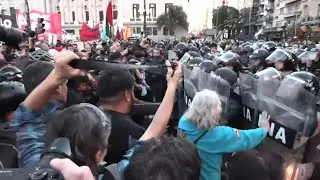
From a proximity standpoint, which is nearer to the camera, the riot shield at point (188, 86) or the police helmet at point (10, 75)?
the police helmet at point (10, 75)

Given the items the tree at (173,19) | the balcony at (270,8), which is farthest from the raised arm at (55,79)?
the tree at (173,19)

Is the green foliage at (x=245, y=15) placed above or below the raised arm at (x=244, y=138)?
above

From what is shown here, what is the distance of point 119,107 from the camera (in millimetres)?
2719

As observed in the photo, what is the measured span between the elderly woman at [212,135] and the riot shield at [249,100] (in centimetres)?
51

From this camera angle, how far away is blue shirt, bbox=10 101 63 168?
7.22ft

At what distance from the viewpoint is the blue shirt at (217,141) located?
282 cm

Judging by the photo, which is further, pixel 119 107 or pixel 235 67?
pixel 235 67

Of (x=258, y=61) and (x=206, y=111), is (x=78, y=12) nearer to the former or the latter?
(x=258, y=61)

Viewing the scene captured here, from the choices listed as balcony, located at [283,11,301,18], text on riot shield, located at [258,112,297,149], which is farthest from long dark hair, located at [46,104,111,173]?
balcony, located at [283,11,301,18]

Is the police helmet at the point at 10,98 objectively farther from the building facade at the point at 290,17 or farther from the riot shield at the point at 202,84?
the building facade at the point at 290,17

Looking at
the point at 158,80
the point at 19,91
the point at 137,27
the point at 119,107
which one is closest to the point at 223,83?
the point at 119,107

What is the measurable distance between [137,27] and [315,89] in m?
80.3

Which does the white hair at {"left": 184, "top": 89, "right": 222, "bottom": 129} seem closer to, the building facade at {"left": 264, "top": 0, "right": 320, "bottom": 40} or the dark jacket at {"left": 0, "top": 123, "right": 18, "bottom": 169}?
the dark jacket at {"left": 0, "top": 123, "right": 18, "bottom": 169}

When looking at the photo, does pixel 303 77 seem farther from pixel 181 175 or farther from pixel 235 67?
pixel 181 175
